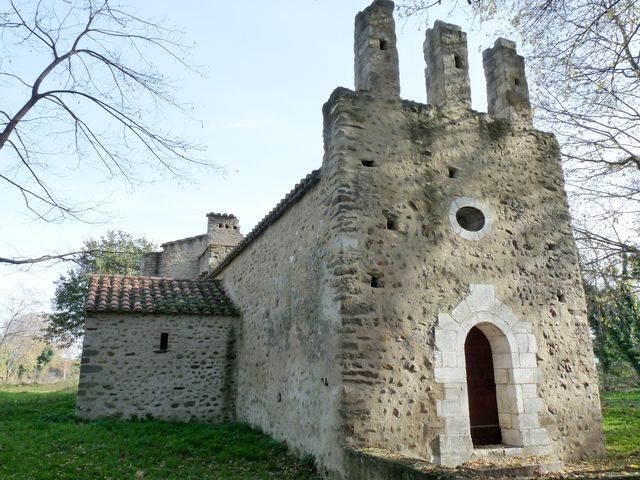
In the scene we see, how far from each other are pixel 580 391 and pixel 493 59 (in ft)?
17.7

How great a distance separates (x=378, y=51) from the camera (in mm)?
7348

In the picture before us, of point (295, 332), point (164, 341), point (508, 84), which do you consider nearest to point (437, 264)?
point (295, 332)

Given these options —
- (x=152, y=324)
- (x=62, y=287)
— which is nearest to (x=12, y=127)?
(x=152, y=324)

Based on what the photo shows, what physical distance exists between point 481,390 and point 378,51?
508 centimetres

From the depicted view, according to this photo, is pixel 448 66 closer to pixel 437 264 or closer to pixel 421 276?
pixel 437 264

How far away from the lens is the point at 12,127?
5820 millimetres

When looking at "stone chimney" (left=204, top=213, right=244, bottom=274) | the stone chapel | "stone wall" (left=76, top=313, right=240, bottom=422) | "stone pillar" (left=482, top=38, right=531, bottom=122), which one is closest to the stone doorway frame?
the stone chapel

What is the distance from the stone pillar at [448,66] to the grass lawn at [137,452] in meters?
5.70

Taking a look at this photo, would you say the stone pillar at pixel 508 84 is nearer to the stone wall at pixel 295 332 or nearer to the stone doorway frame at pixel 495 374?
the stone doorway frame at pixel 495 374

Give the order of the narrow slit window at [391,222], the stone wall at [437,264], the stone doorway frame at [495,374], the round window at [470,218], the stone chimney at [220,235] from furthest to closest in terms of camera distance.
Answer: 1. the stone chimney at [220,235]
2. the round window at [470,218]
3. the narrow slit window at [391,222]
4. the stone doorway frame at [495,374]
5. the stone wall at [437,264]

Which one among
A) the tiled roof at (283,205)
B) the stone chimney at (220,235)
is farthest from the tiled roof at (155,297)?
the stone chimney at (220,235)

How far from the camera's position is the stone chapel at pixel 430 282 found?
20.4 feet

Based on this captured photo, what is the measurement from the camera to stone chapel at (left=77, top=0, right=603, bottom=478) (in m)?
6.22

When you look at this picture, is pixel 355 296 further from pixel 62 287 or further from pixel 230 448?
pixel 62 287
